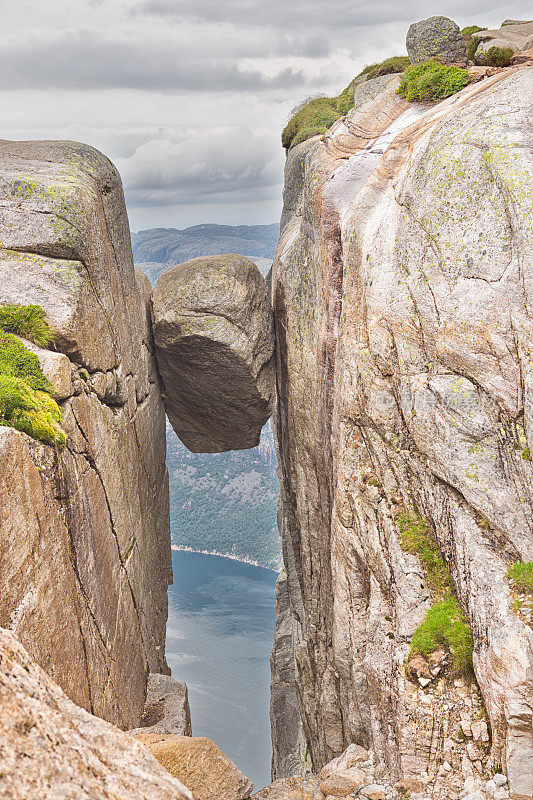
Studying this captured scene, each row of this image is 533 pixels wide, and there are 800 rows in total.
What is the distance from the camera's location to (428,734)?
11320mm

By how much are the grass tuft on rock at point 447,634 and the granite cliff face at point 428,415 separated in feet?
0.97

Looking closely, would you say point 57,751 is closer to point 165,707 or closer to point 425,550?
point 425,550

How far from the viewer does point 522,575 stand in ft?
35.7

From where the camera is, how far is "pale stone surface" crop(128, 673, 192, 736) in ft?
61.3

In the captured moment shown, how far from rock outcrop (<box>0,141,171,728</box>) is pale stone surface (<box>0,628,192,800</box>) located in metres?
3.63

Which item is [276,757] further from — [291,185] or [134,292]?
[291,185]

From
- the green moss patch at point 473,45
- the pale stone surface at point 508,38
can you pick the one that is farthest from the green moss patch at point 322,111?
the pale stone surface at point 508,38

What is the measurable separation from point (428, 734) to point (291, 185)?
22.4 metres

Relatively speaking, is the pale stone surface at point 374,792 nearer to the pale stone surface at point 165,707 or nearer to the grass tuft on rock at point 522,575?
the grass tuft on rock at point 522,575

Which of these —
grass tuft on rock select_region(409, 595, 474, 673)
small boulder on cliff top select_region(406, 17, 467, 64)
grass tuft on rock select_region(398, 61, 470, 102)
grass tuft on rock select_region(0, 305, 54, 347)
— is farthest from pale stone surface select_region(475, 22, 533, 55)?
grass tuft on rock select_region(409, 595, 474, 673)

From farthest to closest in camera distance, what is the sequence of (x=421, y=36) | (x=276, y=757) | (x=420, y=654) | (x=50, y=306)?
(x=276, y=757) < (x=421, y=36) < (x=50, y=306) < (x=420, y=654)

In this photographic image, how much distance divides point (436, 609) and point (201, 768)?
553 centimetres

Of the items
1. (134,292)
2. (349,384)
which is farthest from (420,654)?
(134,292)

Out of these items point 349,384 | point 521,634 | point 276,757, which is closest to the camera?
point 521,634
